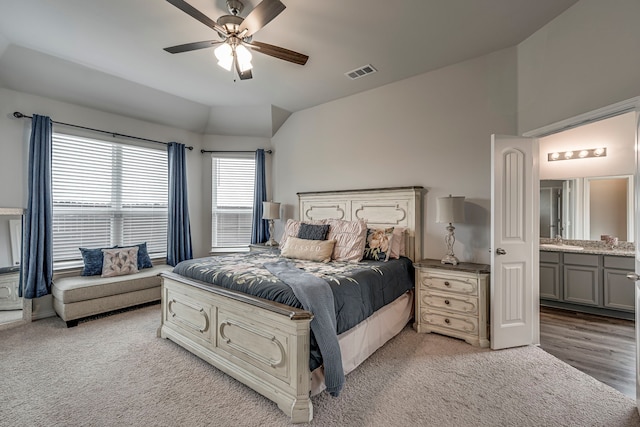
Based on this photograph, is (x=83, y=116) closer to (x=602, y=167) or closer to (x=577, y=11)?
(x=577, y=11)

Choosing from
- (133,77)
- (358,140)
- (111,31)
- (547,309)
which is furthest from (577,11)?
(133,77)

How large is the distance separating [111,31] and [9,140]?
2.04 meters

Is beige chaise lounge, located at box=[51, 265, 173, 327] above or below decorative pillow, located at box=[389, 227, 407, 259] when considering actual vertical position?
below

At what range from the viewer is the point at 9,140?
3430 mm

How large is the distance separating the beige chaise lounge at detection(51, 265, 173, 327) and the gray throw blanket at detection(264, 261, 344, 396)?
2.90 meters

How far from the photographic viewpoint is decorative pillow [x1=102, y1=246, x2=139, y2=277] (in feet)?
12.7

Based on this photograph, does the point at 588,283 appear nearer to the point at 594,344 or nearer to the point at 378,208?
the point at 594,344

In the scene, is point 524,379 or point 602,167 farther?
point 602,167

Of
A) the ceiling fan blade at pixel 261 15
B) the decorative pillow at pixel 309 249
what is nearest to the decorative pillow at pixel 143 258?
the decorative pillow at pixel 309 249

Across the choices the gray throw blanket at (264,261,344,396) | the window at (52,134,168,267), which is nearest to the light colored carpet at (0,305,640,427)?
the gray throw blanket at (264,261,344,396)

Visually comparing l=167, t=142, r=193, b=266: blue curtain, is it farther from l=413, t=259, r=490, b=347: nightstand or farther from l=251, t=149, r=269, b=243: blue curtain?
l=413, t=259, r=490, b=347: nightstand

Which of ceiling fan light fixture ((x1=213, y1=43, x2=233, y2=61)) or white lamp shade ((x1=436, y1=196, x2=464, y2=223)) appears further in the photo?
white lamp shade ((x1=436, y1=196, x2=464, y2=223))

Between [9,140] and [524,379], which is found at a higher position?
[9,140]

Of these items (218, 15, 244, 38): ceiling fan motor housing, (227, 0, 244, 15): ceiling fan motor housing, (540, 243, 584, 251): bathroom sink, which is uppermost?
(227, 0, 244, 15): ceiling fan motor housing
